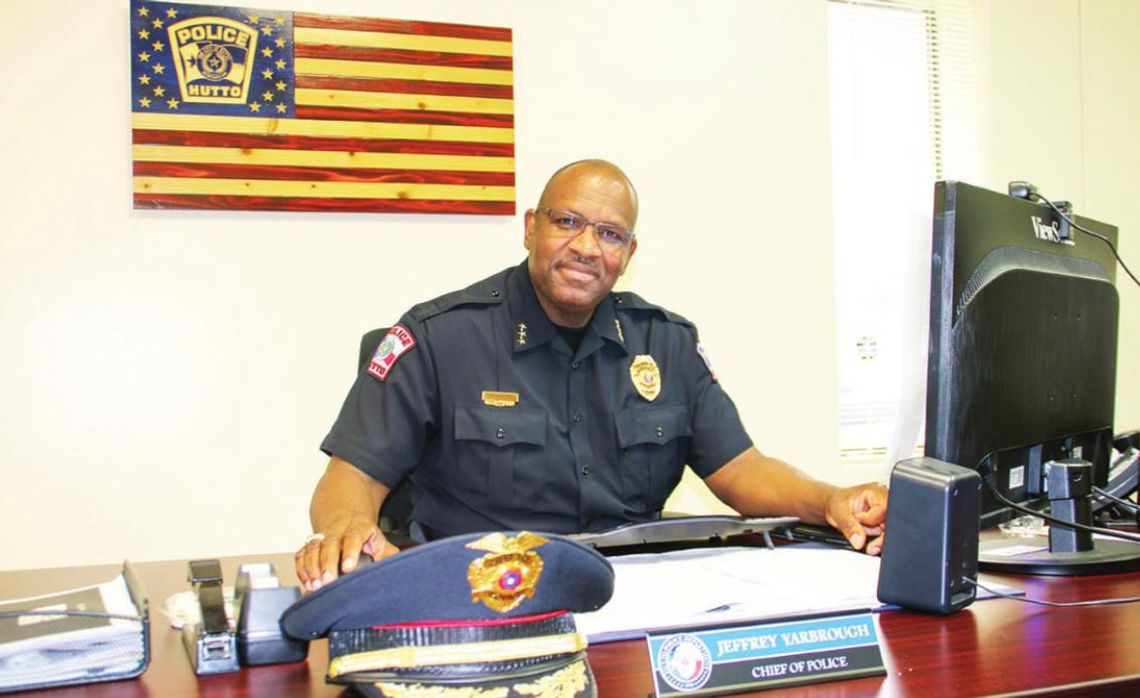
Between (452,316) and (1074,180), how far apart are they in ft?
9.26

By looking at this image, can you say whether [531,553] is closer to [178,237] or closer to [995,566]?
[995,566]

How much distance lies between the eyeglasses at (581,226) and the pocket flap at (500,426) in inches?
13.8

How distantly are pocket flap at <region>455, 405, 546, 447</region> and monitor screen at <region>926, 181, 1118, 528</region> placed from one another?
2.73 ft

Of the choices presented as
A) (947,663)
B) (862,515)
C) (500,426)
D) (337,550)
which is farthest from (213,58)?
(947,663)

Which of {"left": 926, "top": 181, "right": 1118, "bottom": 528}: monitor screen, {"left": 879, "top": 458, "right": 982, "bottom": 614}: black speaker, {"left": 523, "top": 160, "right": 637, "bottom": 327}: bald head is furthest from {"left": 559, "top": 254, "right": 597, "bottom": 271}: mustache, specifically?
{"left": 879, "top": 458, "right": 982, "bottom": 614}: black speaker

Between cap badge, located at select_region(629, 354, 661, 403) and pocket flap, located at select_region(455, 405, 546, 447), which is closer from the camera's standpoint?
pocket flap, located at select_region(455, 405, 546, 447)

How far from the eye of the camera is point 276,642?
916 mm

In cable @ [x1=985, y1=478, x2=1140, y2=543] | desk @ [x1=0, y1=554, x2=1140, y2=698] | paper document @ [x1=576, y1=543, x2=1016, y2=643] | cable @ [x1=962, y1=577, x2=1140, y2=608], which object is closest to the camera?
desk @ [x1=0, y1=554, x2=1140, y2=698]

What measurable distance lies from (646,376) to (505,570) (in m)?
1.29

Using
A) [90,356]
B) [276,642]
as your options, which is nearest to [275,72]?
[90,356]

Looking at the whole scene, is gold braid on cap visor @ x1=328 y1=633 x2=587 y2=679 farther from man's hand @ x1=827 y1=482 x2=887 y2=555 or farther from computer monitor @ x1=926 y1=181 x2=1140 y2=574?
man's hand @ x1=827 y1=482 x2=887 y2=555

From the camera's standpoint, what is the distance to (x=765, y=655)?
85 cm

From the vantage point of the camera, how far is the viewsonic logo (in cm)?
135

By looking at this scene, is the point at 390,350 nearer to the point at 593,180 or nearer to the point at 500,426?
the point at 500,426
